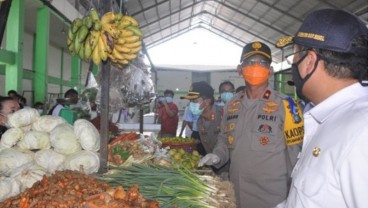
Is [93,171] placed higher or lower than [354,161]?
lower

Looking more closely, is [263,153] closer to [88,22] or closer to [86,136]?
[86,136]

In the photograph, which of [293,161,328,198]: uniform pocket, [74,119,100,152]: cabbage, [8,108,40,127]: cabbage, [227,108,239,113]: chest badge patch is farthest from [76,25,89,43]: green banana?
[293,161,328,198]: uniform pocket

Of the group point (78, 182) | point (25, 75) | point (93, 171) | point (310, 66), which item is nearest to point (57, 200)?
point (78, 182)

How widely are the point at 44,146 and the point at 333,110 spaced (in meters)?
2.12

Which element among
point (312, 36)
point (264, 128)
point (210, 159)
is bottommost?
point (210, 159)

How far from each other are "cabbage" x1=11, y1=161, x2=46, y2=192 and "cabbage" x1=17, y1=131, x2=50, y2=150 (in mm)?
157

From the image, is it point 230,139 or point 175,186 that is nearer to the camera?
point 175,186

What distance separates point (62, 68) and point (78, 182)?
1688 cm

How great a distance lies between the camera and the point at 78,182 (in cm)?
207

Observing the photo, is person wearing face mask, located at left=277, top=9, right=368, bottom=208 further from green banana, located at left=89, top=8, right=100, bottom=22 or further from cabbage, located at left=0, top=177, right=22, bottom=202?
cabbage, located at left=0, top=177, right=22, bottom=202

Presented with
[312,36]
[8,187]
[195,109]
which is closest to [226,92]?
[195,109]

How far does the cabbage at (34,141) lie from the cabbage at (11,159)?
58 millimetres

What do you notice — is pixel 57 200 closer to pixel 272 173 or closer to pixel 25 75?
pixel 272 173

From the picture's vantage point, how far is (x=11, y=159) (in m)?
2.60
